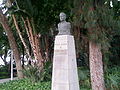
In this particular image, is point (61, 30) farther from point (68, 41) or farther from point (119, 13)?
point (119, 13)

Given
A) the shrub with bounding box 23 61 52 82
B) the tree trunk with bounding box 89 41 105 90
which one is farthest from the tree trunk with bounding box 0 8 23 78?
the tree trunk with bounding box 89 41 105 90

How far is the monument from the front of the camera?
614 centimetres

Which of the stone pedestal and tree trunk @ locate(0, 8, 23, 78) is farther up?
tree trunk @ locate(0, 8, 23, 78)

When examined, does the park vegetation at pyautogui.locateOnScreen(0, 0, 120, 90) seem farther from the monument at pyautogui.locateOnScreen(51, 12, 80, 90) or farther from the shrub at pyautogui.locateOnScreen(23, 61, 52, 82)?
the monument at pyautogui.locateOnScreen(51, 12, 80, 90)

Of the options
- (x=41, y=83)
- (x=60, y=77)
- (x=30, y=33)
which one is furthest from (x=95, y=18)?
(x=30, y=33)

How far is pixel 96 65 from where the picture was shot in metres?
8.40

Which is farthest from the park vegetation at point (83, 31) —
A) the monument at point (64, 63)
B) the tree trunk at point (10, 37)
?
the monument at point (64, 63)

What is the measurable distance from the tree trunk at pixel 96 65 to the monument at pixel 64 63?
208 cm

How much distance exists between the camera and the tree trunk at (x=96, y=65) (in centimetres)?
834

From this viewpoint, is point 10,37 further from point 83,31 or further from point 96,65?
point 96,65

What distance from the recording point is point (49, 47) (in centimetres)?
1555

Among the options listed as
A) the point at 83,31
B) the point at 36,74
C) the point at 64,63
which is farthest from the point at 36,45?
the point at 64,63

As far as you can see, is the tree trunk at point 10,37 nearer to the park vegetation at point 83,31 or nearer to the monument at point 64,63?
the park vegetation at point 83,31

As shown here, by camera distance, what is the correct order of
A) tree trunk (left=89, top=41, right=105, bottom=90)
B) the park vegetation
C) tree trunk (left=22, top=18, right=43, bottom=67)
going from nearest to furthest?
the park vegetation → tree trunk (left=89, top=41, right=105, bottom=90) → tree trunk (left=22, top=18, right=43, bottom=67)
